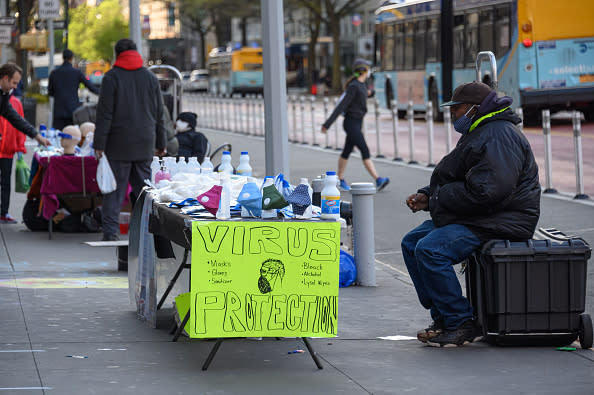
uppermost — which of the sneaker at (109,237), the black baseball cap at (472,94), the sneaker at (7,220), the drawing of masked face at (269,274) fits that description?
the black baseball cap at (472,94)

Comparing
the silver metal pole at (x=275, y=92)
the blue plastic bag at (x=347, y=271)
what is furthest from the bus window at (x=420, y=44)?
the silver metal pole at (x=275, y=92)

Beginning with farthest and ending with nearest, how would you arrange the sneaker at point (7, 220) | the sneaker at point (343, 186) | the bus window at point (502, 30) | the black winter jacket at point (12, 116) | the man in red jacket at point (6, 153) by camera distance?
1. the bus window at point (502, 30)
2. the sneaker at point (343, 186)
3. the sneaker at point (7, 220)
4. the man in red jacket at point (6, 153)
5. the black winter jacket at point (12, 116)

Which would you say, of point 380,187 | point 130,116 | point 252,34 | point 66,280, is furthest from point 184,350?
point 252,34

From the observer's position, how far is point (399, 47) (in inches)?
1382

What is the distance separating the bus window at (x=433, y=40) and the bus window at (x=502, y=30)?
403 cm

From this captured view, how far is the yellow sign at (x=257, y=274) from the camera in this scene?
20.9ft

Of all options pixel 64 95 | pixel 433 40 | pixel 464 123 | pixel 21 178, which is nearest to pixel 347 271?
pixel 464 123

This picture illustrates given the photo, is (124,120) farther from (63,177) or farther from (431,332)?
(431,332)

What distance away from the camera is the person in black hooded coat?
12.6 meters

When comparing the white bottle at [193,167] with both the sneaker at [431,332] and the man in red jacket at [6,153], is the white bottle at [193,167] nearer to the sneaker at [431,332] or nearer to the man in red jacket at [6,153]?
the sneaker at [431,332]

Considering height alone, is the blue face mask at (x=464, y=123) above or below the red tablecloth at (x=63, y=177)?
above

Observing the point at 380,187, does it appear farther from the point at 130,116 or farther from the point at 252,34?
the point at 252,34

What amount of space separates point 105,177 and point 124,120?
0.57m

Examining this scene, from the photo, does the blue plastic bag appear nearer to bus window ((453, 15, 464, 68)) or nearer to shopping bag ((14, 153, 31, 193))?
shopping bag ((14, 153, 31, 193))
